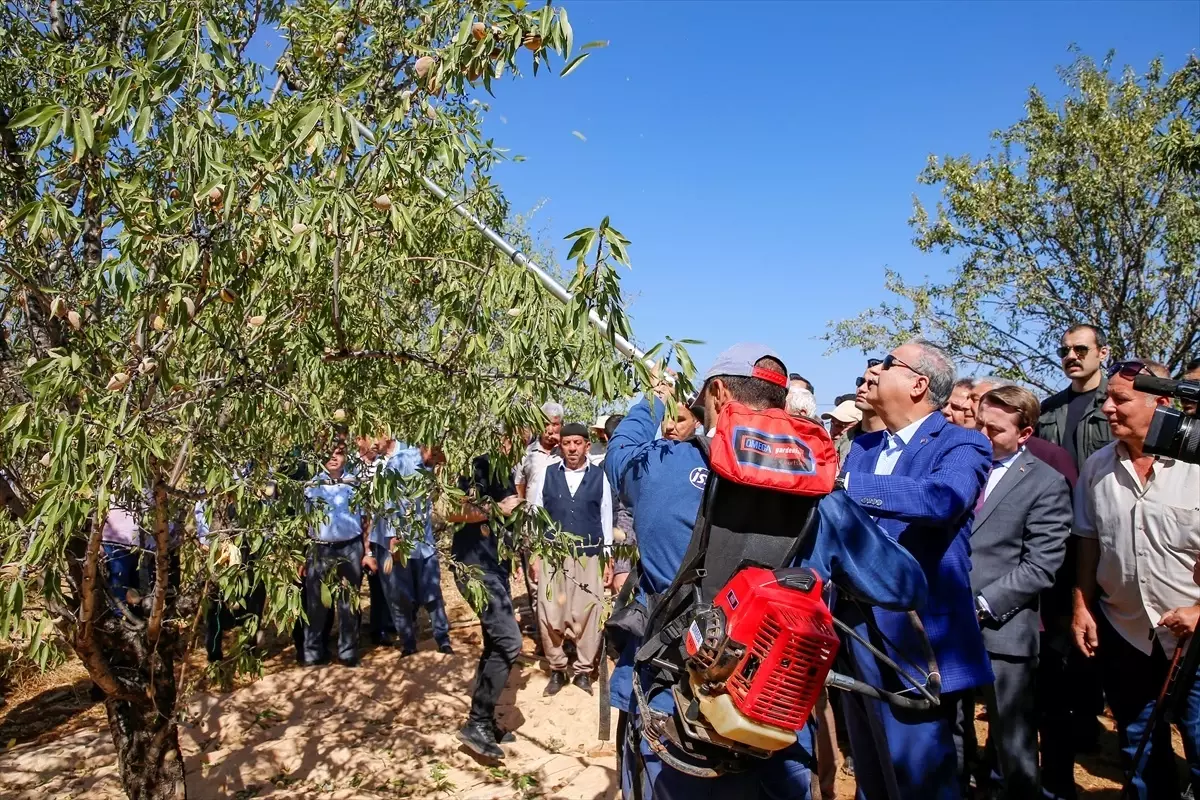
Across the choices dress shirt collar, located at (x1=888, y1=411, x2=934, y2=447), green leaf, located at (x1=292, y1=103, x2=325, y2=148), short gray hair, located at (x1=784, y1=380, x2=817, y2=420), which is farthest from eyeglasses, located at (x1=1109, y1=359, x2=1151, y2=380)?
green leaf, located at (x1=292, y1=103, x2=325, y2=148)

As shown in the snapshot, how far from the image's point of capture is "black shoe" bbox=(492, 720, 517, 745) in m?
5.84

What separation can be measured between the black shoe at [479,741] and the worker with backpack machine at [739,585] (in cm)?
288

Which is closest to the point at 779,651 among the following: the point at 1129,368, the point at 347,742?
the point at 1129,368

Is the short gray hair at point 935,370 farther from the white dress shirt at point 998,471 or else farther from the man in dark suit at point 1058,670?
the man in dark suit at point 1058,670

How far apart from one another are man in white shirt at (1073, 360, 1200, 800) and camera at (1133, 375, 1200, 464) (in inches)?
30.0

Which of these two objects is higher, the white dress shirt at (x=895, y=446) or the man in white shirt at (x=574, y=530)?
the white dress shirt at (x=895, y=446)

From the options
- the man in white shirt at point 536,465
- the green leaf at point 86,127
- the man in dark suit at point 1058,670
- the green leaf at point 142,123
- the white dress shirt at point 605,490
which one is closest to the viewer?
the green leaf at point 86,127

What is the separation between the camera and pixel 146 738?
156 inches

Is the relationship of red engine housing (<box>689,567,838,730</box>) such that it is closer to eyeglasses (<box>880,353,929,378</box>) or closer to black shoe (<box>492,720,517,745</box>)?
eyeglasses (<box>880,353,929,378</box>)

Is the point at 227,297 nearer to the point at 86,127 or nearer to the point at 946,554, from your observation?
the point at 86,127

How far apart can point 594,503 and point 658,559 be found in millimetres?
4456

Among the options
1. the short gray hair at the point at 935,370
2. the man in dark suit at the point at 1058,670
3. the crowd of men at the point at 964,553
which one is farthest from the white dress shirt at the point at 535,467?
the short gray hair at the point at 935,370

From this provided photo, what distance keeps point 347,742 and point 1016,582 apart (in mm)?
4467

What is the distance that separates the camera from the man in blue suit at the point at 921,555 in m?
2.99
